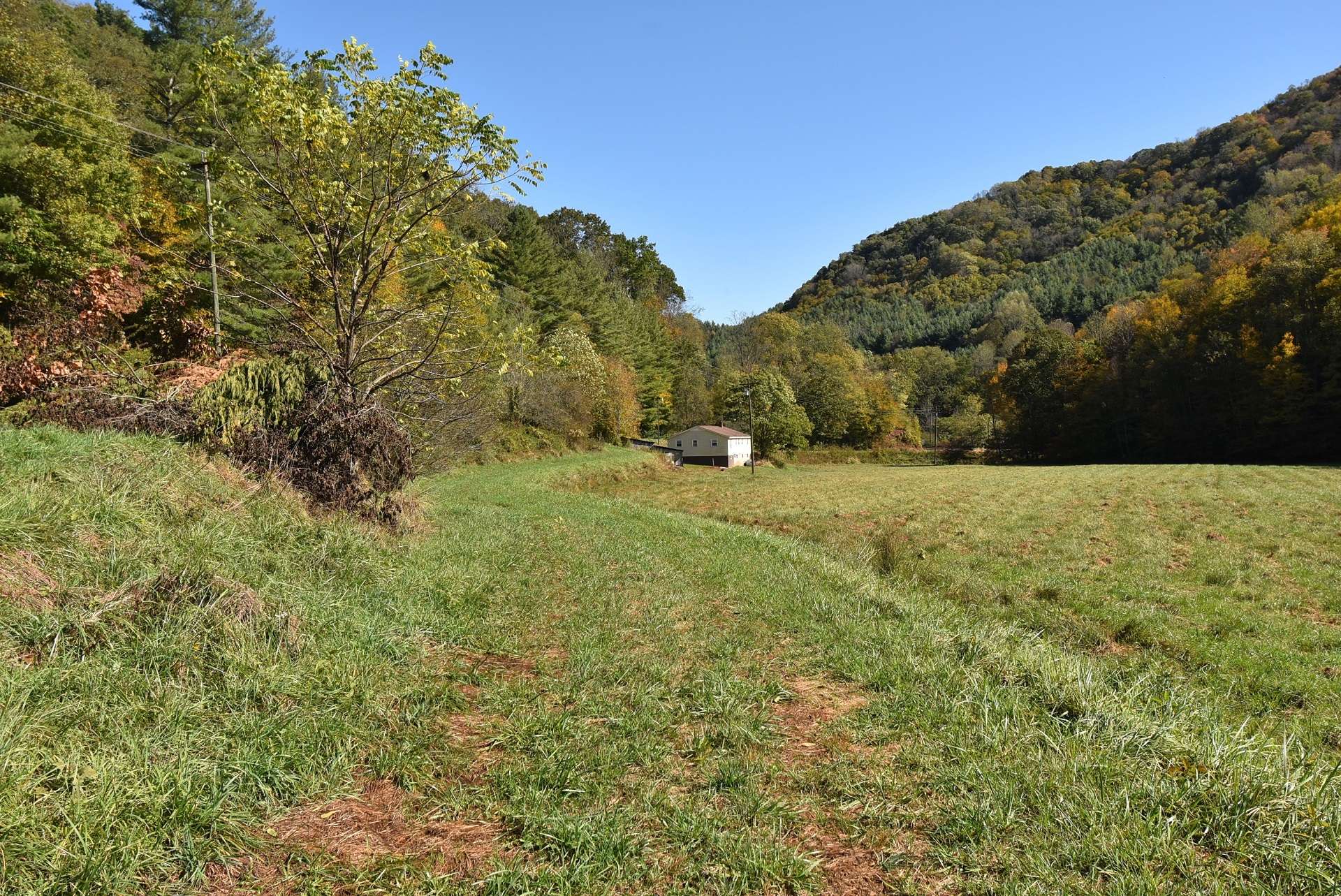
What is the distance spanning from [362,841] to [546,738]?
1.07m

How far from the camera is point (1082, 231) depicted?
140750 millimetres

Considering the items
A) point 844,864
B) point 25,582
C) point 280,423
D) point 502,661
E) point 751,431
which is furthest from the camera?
point 751,431

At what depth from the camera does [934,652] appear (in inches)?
194

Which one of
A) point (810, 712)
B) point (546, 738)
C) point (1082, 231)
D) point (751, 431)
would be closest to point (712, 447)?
point (751, 431)

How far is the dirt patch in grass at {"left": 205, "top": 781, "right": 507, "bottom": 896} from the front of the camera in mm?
2242

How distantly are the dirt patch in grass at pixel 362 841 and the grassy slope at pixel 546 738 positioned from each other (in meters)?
0.05

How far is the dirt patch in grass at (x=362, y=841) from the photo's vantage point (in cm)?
224

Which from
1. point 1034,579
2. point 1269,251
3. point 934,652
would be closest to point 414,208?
point 934,652

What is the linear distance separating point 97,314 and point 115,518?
16089 millimetres

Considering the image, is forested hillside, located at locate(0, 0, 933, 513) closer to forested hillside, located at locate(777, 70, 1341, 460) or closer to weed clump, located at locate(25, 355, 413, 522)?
weed clump, located at locate(25, 355, 413, 522)

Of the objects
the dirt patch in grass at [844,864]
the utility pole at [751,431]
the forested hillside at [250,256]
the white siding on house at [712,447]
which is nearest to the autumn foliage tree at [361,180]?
the forested hillside at [250,256]

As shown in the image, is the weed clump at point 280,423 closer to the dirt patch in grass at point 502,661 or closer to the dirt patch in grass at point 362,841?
the dirt patch in grass at point 502,661

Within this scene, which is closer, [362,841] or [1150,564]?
[362,841]

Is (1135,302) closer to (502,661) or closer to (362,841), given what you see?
(502,661)
